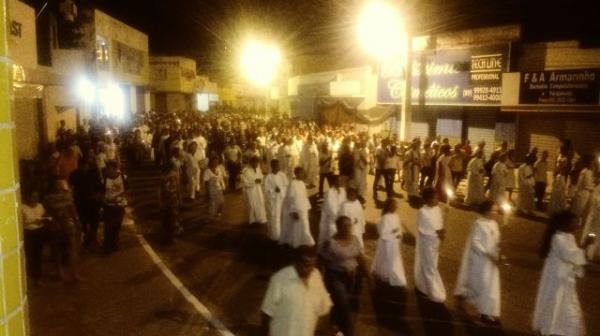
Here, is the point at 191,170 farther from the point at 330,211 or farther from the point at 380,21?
the point at 380,21

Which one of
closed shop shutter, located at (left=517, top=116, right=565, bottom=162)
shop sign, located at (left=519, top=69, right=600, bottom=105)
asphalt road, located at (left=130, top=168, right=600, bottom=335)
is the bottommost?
asphalt road, located at (left=130, top=168, right=600, bottom=335)

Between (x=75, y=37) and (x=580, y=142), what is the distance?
22.0 meters

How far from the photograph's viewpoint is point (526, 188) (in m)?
14.3

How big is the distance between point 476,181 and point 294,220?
7002mm

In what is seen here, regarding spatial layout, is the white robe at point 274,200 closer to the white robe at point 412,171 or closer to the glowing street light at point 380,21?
the white robe at point 412,171

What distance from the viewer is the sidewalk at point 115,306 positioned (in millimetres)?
7164

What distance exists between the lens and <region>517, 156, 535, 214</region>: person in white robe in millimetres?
14219

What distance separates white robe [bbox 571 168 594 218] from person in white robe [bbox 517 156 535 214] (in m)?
1.67

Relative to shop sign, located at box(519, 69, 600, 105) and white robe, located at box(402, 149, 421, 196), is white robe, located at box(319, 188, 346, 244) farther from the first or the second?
shop sign, located at box(519, 69, 600, 105)

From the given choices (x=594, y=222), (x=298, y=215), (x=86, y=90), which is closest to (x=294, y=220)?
(x=298, y=215)

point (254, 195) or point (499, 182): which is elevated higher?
point (499, 182)

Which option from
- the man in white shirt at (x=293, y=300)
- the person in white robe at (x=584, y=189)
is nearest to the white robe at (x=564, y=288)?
the man in white shirt at (x=293, y=300)

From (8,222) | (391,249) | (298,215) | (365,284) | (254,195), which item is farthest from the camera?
(254,195)

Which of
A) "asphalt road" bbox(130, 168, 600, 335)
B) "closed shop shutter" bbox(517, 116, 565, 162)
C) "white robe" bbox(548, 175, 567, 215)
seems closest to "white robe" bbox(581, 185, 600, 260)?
"asphalt road" bbox(130, 168, 600, 335)
